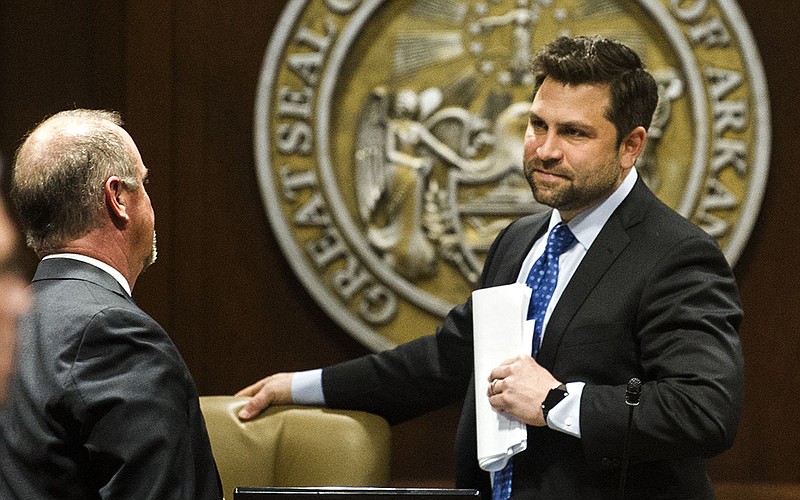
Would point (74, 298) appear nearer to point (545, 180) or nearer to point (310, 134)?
point (545, 180)

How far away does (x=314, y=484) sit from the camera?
2242mm

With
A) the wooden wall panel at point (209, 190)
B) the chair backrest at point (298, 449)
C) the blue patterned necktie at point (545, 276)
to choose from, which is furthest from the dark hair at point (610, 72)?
the wooden wall panel at point (209, 190)

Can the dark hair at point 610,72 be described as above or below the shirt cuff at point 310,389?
above

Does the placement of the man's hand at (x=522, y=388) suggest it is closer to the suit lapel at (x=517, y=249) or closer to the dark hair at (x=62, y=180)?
the suit lapel at (x=517, y=249)

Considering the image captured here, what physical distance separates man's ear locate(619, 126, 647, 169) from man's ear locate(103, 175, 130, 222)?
0.95 meters

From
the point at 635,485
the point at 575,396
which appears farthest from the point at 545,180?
the point at 635,485

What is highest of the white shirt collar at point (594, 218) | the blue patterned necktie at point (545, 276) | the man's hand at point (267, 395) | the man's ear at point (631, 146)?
the man's ear at point (631, 146)

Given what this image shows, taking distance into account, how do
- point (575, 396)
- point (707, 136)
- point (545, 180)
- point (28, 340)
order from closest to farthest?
1. point (28, 340)
2. point (575, 396)
3. point (545, 180)
4. point (707, 136)

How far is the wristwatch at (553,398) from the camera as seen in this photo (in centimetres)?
196

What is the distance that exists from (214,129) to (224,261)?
1.26ft

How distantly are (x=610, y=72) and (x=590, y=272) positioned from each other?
1.29ft

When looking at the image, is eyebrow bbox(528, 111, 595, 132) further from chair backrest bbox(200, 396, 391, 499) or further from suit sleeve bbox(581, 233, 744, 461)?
chair backrest bbox(200, 396, 391, 499)

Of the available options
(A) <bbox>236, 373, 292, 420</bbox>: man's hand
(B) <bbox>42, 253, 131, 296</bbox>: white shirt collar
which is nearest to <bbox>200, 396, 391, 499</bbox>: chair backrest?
(A) <bbox>236, 373, 292, 420</bbox>: man's hand

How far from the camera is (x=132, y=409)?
1629 mm
